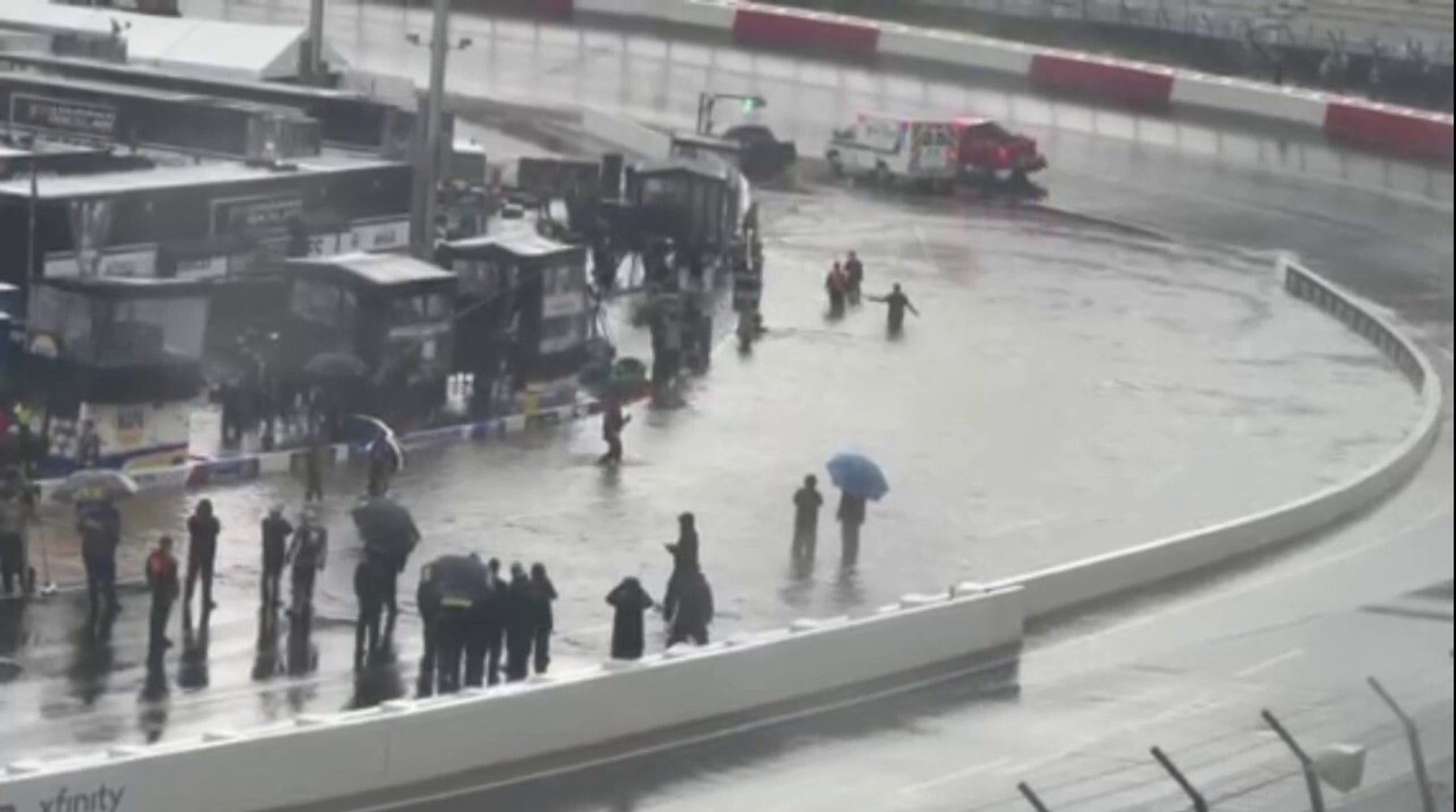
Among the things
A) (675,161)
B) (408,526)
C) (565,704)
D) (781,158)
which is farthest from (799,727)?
(781,158)

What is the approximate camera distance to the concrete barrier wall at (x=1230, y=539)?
20.2 m

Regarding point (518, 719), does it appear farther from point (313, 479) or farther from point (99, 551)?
point (313, 479)

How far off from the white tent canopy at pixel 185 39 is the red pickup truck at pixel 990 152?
26.4ft

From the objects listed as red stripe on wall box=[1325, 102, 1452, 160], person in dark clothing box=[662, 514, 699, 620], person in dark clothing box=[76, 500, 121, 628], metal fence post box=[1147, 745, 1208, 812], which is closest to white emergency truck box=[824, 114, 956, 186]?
red stripe on wall box=[1325, 102, 1452, 160]

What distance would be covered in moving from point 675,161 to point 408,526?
51.5ft

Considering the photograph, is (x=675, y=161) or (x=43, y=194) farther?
(x=675, y=161)

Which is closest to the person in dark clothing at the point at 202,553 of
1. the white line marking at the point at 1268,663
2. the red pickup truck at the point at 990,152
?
the white line marking at the point at 1268,663

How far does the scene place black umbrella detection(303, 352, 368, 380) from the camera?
23.3 m

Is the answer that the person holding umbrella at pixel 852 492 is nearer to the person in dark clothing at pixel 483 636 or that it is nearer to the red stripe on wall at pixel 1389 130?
the person in dark clothing at pixel 483 636

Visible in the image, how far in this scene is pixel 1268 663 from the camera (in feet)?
42.2

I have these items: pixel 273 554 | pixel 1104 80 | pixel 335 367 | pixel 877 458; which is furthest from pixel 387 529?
pixel 1104 80

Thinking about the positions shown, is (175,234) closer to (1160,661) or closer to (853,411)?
(853,411)

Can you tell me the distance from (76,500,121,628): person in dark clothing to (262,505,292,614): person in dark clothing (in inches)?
30.3

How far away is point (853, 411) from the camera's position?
27312mm
